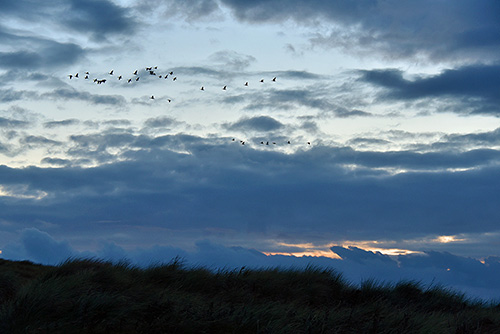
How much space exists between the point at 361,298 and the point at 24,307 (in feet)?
47.1

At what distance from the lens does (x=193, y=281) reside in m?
19.5

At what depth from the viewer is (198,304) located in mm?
15125

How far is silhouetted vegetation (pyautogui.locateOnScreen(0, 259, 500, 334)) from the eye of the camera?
12531 millimetres

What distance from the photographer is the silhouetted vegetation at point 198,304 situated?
12531 mm

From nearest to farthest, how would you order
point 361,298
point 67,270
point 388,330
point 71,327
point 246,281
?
point 71,327, point 388,330, point 67,270, point 246,281, point 361,298

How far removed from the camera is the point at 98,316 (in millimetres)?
12789

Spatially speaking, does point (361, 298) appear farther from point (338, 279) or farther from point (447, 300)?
point (447, 300)

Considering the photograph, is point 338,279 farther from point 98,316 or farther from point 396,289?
point 98,316

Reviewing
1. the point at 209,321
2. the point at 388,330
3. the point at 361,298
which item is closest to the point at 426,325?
the point at 388,330

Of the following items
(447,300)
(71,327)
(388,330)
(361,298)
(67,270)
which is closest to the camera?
(71,327)

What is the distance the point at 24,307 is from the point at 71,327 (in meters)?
1.62

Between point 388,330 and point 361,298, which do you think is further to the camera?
point 361,298

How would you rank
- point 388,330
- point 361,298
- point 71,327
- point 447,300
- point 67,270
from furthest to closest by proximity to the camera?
point 447,300 < point 361,298 < point 67,270 < point 388,330 < point 71,327

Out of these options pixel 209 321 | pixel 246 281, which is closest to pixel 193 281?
pixel 246 281
